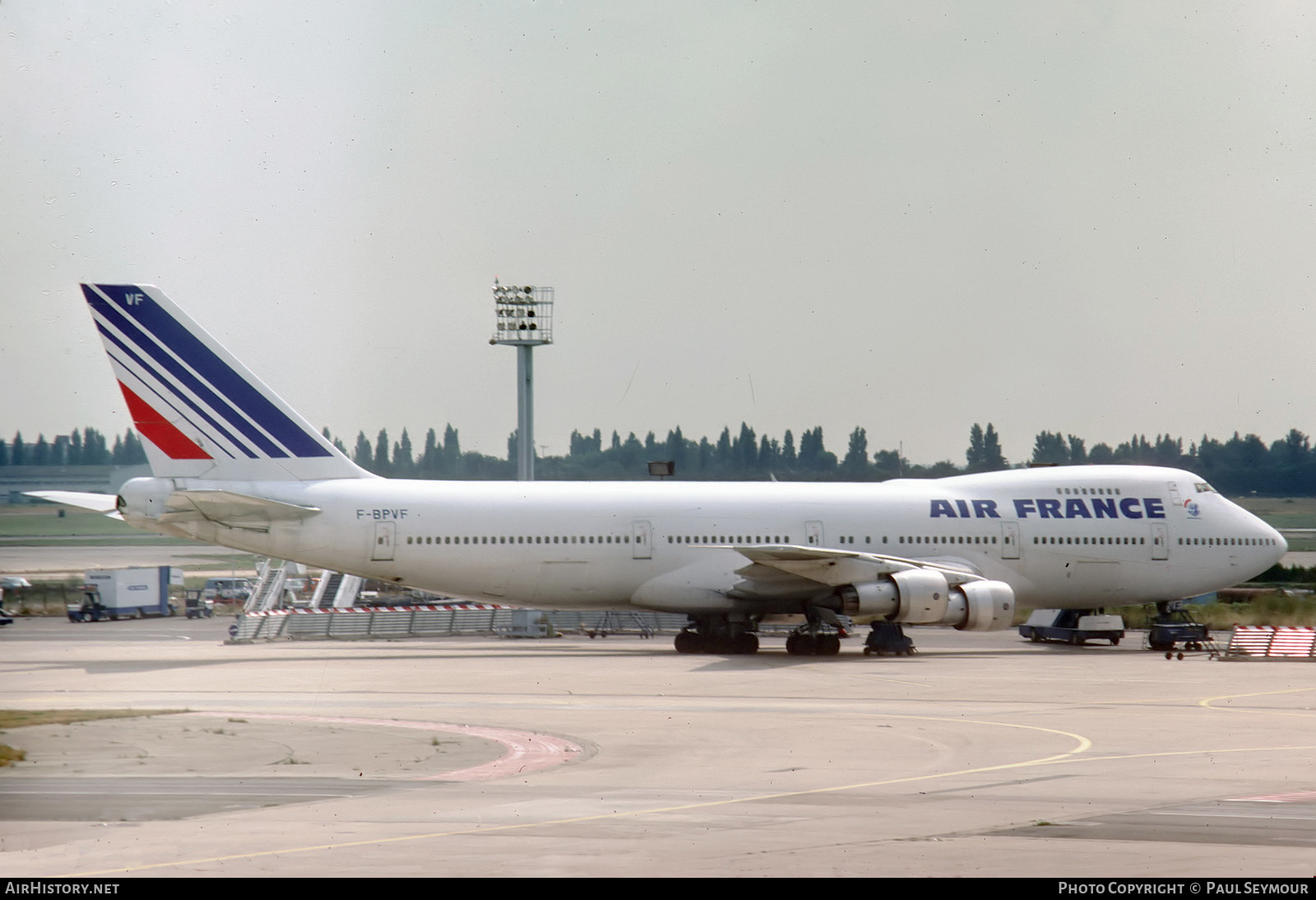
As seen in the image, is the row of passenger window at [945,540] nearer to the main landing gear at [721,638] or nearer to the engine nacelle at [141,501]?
the main landing gear at [721,638]

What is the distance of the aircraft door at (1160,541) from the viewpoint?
3669cm

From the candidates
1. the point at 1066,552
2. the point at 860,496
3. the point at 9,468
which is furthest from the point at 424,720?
the point at 1066,552

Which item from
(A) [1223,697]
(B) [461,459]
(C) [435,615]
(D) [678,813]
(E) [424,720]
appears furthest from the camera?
(B) [461,459]

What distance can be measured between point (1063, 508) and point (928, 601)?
20.7 feet

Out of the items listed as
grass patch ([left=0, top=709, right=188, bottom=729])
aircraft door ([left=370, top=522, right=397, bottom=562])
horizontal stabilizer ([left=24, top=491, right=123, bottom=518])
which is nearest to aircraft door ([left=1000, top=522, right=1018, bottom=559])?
aircraft door ([left=370, top=522, right=397, bottom=562])

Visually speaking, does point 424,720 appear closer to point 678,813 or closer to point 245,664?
point 678,813

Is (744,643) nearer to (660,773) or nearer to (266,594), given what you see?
(266,594)

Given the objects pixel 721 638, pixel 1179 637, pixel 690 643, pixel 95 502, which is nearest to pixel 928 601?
pixel 721 638

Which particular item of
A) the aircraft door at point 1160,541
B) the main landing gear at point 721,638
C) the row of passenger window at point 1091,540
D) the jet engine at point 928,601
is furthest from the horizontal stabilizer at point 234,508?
the aircraft door at point 1160,541

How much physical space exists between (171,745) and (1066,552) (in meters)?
25.7

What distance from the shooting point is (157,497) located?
3053cm

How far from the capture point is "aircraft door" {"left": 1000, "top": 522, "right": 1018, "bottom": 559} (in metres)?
35.6

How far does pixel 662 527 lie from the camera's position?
1336 inches

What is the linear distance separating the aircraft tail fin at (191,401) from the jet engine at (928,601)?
486 inches
